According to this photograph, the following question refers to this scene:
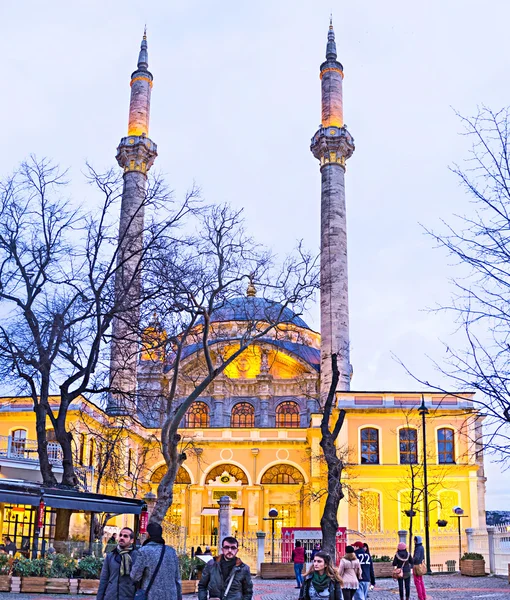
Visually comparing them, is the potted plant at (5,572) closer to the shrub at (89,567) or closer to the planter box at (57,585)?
the planter box at (57,585)

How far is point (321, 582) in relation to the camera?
318 inches

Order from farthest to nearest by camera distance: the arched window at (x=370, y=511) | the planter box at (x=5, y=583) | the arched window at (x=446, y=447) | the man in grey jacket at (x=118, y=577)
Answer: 1. the arched window at (x=446, y=447)
2. the arched window at (x=370, y=511)
3. the planter box at (x=5, y=583)
4. the man in grey jacket at (x=118, y=577)

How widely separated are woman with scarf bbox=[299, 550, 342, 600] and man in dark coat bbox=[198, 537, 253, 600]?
2.69ft

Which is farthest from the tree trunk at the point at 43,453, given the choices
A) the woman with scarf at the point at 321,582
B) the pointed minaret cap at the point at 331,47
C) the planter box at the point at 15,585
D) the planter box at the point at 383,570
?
the pointed minaret cap at the point at 331,47

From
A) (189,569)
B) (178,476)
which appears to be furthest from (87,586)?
(178,476)

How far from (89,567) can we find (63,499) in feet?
6.20

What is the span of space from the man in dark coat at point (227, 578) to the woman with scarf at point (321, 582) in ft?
2.69

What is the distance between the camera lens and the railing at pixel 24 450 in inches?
1397

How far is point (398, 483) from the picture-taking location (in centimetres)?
4069

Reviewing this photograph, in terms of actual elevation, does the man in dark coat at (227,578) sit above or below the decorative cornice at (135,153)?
below

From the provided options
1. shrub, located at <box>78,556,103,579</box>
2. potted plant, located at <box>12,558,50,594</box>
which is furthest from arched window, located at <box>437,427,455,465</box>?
potted plant, located at <box>12,558,50,594</box>

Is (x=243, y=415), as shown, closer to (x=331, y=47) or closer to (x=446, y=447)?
(x=446, y=447)

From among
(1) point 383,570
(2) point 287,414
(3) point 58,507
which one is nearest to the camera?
(3) point 58,507

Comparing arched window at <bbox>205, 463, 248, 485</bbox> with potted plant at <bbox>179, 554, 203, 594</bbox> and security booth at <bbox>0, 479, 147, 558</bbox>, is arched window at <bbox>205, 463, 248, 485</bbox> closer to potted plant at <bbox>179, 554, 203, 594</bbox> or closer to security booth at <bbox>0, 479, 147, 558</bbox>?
security booth at <bbox>0, 479, 147, 558</bbox>
